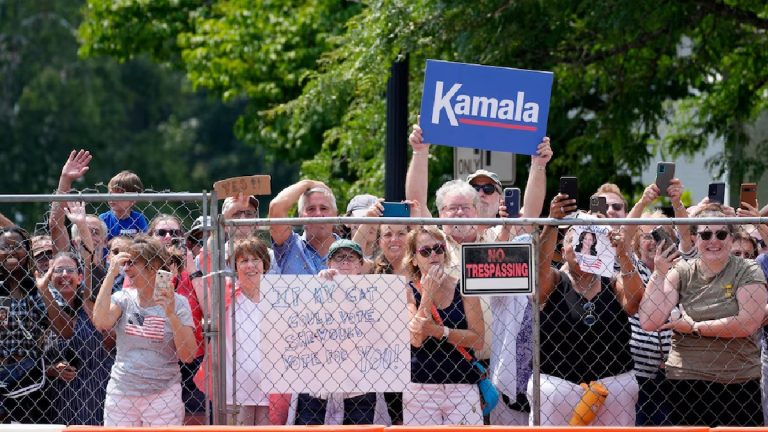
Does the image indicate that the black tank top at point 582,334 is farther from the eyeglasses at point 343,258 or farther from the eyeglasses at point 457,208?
the eyeglasses at point 343,258

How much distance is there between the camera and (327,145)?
1625 centimetres

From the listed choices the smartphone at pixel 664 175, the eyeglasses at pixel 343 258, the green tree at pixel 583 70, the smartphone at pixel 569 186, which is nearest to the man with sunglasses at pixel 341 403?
the eyeglasses at pixel 343 258

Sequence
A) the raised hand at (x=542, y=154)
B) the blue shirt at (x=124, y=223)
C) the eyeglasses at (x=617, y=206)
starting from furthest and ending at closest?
the blue shirt at (x=124, y=223) < the eyeglasses at (x=617, y=206) < the raised hand at (x=542, y=154)

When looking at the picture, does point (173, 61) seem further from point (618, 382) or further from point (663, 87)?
point (618, 382)

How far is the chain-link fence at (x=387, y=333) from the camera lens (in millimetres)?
7441

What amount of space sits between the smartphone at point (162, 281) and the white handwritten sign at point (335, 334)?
59cm

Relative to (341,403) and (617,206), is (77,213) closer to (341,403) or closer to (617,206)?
(341,403)

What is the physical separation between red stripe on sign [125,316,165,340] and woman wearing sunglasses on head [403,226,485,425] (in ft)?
4.64

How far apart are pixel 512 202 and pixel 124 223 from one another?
2.70 m

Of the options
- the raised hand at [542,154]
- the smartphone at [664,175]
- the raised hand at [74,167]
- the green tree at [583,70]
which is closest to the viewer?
the smartphone at [664,175]

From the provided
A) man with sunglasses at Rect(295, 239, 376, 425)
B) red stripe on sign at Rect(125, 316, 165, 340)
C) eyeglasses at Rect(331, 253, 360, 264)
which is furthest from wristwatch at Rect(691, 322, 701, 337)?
red stripe on sign at Rect(125, 316, 165, 340)

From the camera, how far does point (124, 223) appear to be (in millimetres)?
9555

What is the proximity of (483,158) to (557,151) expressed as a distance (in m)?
2.63

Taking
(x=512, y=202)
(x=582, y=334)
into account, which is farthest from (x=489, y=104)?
(x=582, y=334)
